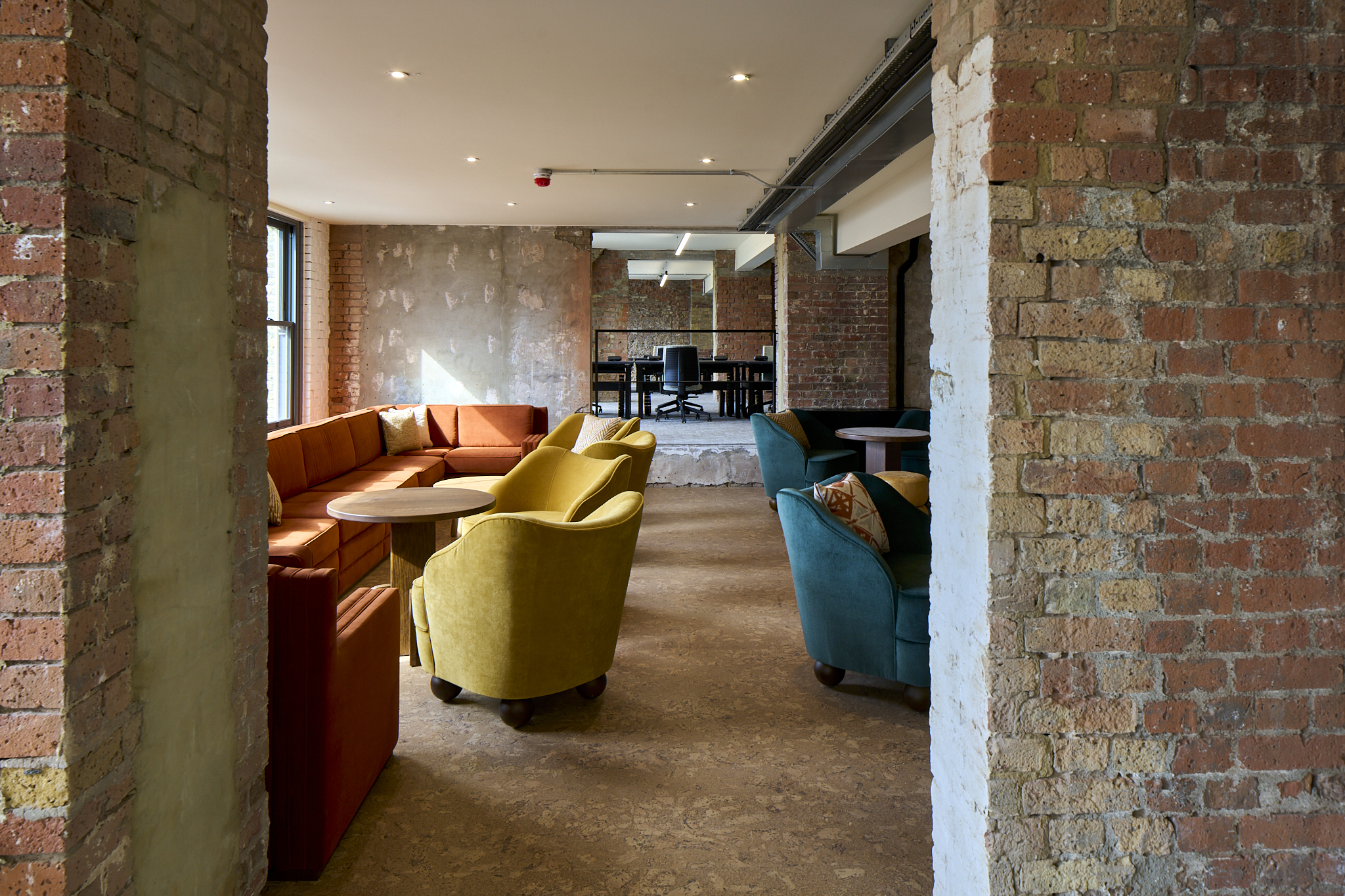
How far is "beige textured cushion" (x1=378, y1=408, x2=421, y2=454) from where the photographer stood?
7.81 metres

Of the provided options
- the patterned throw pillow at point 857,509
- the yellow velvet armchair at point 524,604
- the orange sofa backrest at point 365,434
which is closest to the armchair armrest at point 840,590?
the patterned throw pillow at point 857,509

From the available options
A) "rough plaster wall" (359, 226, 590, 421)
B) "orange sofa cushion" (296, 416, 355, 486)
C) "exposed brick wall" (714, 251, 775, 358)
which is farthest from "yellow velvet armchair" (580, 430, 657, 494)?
"exposed brick wall" (714, 251, 775, 358)

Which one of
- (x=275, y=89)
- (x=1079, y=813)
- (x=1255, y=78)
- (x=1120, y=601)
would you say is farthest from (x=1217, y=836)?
(x=275, y=89)

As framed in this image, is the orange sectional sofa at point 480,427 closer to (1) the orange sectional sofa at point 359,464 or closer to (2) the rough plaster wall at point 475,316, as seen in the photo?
(1) the orange sectional sofa at point 359,464

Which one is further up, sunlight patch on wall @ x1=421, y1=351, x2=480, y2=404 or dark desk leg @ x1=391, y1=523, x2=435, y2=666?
sunlight patch on wall @ x1=421, y1=351, x2=480, y2=404

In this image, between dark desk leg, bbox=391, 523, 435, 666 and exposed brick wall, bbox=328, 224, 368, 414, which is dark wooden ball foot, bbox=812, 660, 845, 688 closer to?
dark desk leg, bbox=391, 523, 435, 666

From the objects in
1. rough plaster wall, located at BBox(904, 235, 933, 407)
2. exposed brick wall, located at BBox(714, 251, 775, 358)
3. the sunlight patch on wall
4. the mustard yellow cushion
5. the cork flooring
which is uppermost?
exposed brick wall, located at BBox(714, 251, 775, 358)

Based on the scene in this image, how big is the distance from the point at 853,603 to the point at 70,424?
245 centimetres

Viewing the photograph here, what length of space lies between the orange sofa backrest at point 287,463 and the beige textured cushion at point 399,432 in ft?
6.44

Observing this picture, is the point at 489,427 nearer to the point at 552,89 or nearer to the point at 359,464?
the point at 359,464

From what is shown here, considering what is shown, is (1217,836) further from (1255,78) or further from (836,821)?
(1255,78)

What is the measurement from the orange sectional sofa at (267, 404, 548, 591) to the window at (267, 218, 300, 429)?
107 cm

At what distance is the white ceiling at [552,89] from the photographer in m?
3.47

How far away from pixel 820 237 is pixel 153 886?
805cm
